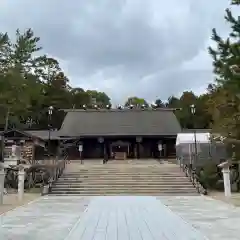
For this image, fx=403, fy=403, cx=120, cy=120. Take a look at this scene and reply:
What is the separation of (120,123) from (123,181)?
19183 mm

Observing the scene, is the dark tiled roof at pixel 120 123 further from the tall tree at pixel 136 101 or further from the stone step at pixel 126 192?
the tall tree at pixel 136 101

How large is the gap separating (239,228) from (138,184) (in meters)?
15.5

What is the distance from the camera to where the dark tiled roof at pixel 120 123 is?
41719 mm

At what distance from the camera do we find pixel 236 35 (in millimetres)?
8367

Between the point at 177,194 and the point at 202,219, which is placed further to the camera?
the point at 177,194

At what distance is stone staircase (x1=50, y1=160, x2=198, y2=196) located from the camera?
2330 centimetres

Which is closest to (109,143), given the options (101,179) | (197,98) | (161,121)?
(161,121)

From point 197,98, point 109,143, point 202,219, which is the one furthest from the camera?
point 197,98

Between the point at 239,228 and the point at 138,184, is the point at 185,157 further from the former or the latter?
the point at 239,228

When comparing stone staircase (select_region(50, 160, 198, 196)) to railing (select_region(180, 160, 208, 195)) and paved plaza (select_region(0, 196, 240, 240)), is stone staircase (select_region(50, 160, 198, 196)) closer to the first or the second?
railing (select_region(180, 160, 208, 195))

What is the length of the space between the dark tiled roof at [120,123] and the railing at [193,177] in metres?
14.2

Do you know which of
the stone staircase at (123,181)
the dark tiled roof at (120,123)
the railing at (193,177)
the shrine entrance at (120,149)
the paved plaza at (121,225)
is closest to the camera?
the paved plaza at (121,225)

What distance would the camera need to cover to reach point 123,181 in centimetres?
2548

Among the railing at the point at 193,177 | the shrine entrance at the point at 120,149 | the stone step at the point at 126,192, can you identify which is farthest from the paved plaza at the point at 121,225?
the shrine entrance at the point at 120,149
